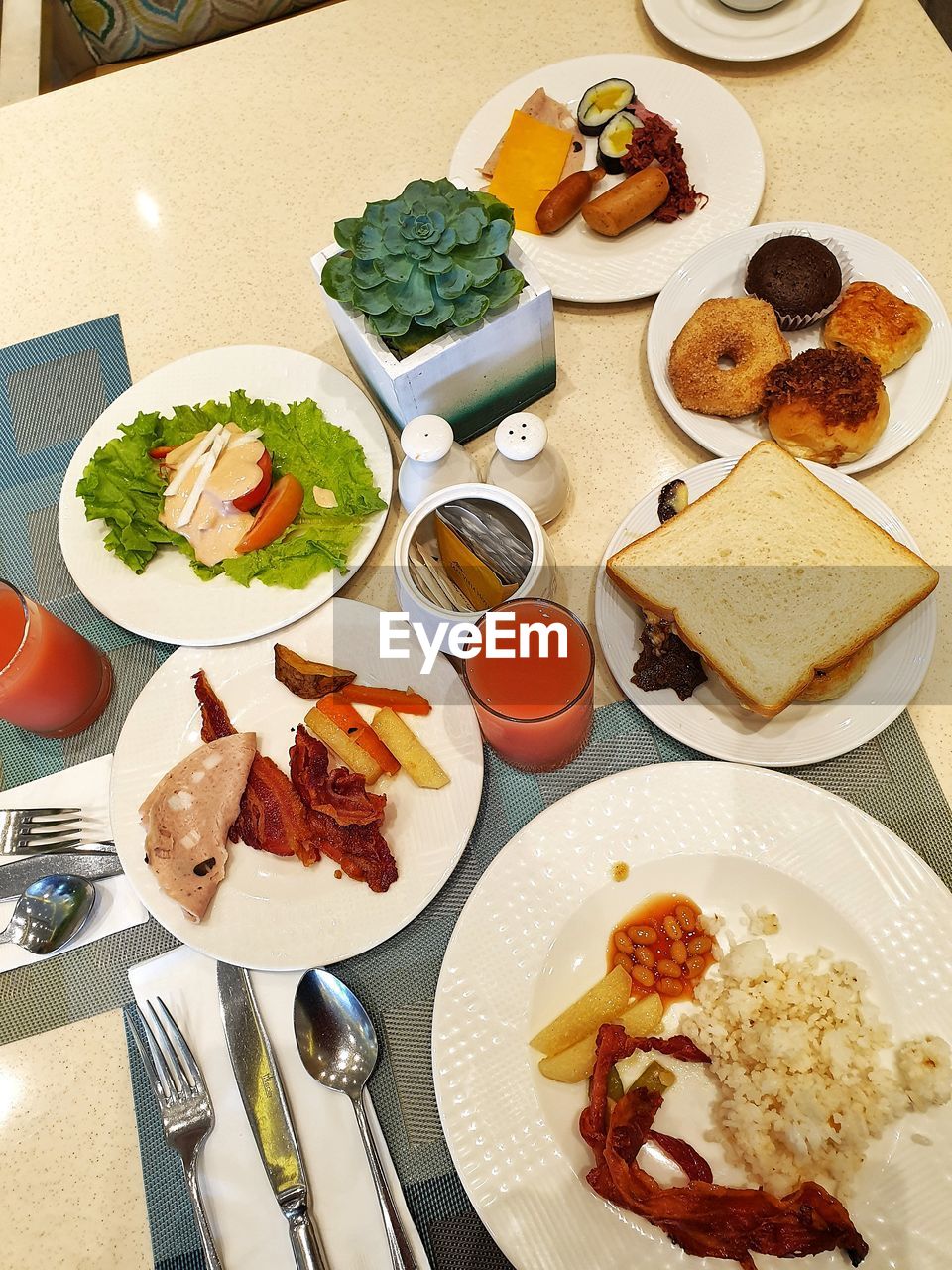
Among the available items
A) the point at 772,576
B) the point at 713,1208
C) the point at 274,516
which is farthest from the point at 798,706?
the point at 274,516

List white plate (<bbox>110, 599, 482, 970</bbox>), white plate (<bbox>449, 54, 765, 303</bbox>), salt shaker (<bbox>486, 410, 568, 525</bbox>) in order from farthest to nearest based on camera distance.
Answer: white plate (<bbox>449, 54, 765, 303</bbox>), salt shaker (<bbox>486, 410, 568, 525</bbox>), white plate (<bbox>110, 599, 482, 970</bbox>)

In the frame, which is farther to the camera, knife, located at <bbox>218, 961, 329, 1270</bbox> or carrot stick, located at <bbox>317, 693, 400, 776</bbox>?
carrot stick, located at <bbox>317, 693, 400, 776</bbox>

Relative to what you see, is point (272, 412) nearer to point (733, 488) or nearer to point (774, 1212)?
point (733, 488)

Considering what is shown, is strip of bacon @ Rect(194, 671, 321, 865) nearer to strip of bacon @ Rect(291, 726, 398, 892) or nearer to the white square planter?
strip of bacon @ Rect(291, 726, 398, 892)

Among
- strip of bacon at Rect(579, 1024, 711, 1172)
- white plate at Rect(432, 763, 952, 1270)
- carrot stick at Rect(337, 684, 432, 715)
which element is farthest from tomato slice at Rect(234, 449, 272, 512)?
strip of bacon at Rect(579, 1024, 711, 1172)

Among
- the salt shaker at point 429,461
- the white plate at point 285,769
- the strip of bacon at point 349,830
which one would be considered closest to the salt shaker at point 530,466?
the salt shaker at point 429,461

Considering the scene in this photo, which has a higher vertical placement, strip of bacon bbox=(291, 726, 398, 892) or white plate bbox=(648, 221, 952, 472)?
white plate bbox=(648, 221, 952, 472)

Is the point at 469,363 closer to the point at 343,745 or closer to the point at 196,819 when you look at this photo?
the point at 343,745
